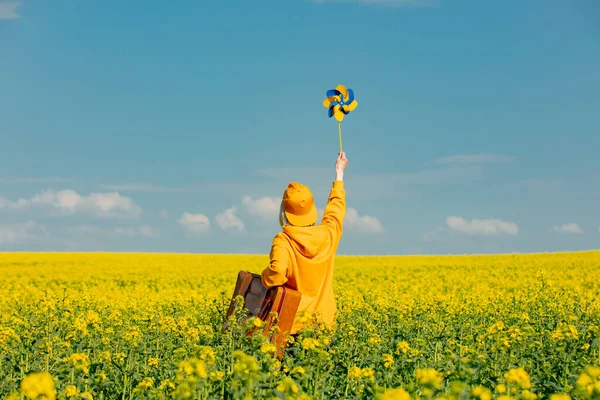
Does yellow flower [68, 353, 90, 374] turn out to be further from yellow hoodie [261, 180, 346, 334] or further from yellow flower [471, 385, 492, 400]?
yellow hoodie [261, 180, 346, 334]

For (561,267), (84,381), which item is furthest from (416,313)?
(561,267)

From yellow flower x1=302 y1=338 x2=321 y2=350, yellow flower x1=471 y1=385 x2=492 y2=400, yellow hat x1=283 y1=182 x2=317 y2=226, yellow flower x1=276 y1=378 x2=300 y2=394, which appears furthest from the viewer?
yellow hat x1=283 y1=182 x2=317 y2=226

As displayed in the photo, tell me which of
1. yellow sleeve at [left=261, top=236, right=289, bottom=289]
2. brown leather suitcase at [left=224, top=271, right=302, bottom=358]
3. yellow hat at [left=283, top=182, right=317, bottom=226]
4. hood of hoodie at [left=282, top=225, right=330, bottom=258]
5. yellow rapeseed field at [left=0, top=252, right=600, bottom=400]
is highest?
yellow hat at [left=283, top=182, right=317, bottom=226]

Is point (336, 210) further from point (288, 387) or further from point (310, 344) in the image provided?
point (288, 387)

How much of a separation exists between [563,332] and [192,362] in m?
3.65

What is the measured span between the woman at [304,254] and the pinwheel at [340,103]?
4.21 ft

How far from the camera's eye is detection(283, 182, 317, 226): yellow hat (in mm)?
6754

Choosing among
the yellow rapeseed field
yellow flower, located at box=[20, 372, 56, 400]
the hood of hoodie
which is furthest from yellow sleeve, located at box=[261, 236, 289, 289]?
yellow flower, located at box=[20, 372, 56, 400]

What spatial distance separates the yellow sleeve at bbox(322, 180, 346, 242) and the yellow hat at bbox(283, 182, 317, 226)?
10.3 inches

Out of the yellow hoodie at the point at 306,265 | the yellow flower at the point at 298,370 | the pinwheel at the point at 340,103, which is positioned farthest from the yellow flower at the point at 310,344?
the pinwheel at the point at 340,103

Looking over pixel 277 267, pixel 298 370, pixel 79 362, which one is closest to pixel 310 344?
pixel 298 370

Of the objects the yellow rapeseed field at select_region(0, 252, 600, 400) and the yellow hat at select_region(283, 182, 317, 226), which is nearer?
the yellow rapeseed field at select_region(0, 252, 600, 400)

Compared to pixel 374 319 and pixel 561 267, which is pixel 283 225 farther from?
pixel 561 267

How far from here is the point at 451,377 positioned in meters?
4.25
